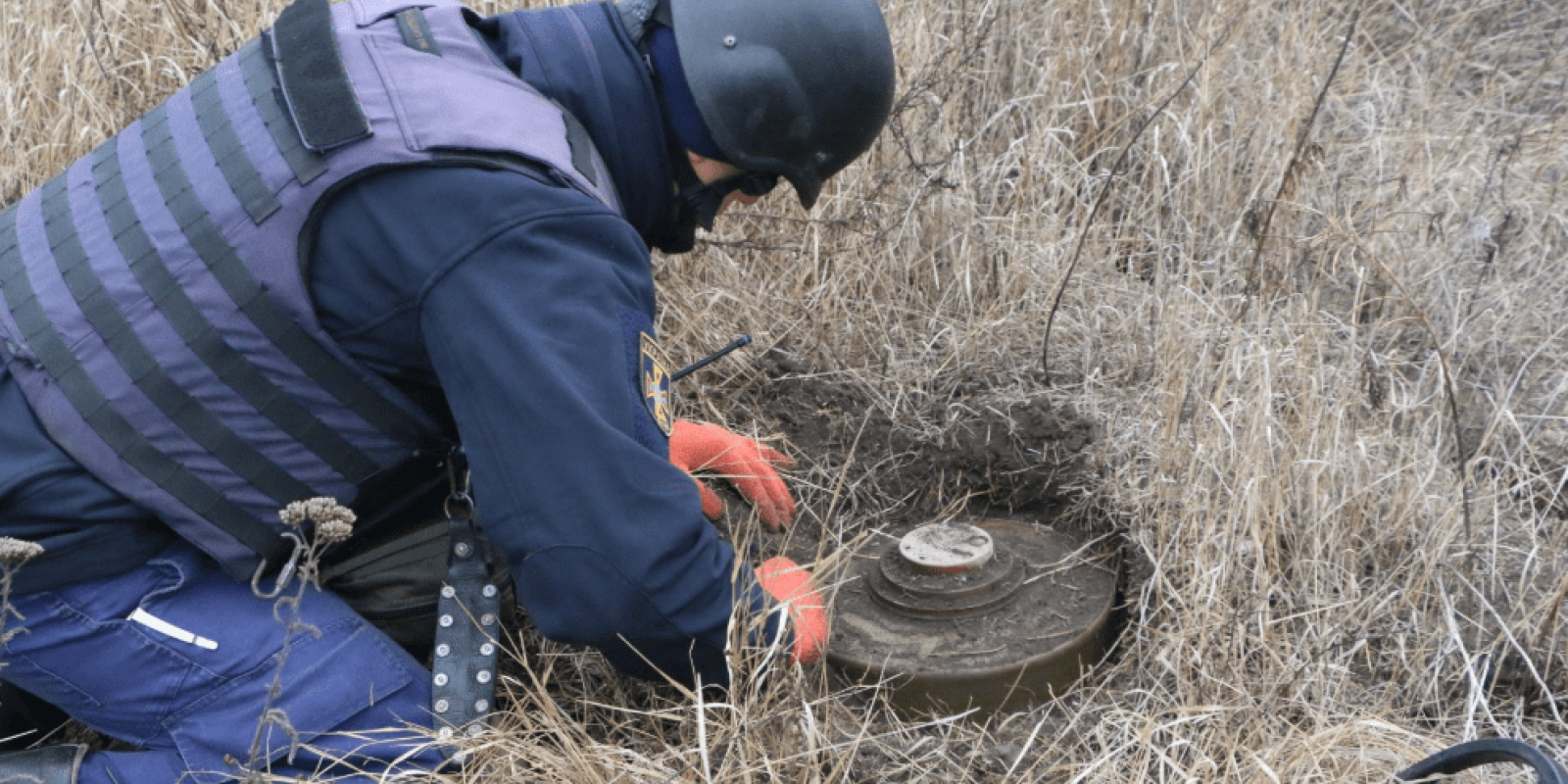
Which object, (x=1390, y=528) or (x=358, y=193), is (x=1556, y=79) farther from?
(x=358, y=193)

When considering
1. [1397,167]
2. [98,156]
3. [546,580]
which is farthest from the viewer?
[1397,167]

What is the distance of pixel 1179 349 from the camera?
311cm

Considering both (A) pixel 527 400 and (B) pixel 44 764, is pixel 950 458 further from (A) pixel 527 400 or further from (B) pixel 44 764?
(B) pixel 44 764

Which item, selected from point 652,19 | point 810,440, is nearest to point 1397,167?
point 810,440

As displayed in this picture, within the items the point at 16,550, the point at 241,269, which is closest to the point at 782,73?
the point at 241,269

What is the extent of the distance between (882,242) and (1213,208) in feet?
3.36

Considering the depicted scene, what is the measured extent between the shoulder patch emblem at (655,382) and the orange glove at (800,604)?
14.8 inches

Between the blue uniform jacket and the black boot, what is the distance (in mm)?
321

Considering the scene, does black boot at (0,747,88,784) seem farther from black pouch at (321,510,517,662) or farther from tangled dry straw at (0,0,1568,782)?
tangled dry straw at (0,0,1568,782)

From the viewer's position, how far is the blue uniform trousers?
2111mm

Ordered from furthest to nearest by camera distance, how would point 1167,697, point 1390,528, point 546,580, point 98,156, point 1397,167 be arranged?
point 1397,167, point 1390,528, point 1167,697, point 98,156, point 546,580

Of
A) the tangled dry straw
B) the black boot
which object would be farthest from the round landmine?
the black boot

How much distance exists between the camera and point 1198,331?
10.2 ft

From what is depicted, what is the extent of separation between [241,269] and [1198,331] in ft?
7.25
